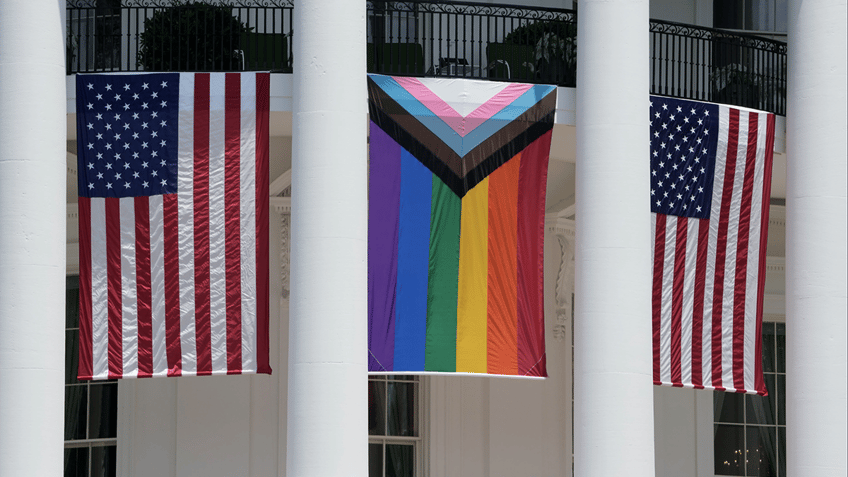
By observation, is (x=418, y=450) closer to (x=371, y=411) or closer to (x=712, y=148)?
(x=371, y=411)

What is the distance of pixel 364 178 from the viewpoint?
1694 centimetres

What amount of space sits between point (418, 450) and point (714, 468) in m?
6.07

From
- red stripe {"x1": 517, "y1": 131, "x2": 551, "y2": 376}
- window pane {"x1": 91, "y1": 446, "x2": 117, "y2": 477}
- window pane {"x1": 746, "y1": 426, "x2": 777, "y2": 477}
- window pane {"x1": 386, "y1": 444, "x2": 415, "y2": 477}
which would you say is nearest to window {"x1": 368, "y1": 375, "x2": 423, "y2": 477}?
window pane {"x1": 386, "y1": 444, "x2": 415, "y2": 477}

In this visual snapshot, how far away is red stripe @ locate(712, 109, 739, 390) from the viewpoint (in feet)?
62.9

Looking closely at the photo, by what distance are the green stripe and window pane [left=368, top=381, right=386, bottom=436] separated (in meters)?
6.72

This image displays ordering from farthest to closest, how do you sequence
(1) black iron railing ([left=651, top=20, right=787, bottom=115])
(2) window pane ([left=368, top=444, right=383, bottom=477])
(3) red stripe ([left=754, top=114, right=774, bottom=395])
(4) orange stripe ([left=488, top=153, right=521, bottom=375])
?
1. (2) window pane ([left=368, top=444, right=383, bottom=477])
2. (1) black iron railing ([left=651, top=20, right=787, bottom=115])
3. (3) red stripe ([left=754, top=114, right=774, bottom=395])
4. (4) orange stripe ([left=488, top=153, right=521, bottom=375])

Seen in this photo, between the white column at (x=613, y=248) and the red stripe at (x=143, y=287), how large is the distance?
5863 millimetres

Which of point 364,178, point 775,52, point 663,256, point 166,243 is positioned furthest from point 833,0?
point 166,243

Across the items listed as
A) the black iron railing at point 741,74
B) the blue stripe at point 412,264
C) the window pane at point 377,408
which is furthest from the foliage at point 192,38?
the window pane at point 377,408

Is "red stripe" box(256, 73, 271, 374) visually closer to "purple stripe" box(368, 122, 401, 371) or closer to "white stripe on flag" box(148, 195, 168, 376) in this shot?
"white stripe on flag" box(148, 195, 168, 376)

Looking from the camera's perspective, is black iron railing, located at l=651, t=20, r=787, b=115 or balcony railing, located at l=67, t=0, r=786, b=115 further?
black iron railing, located at l=651, t=20, r=787, b=115

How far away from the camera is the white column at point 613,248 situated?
17047 mm

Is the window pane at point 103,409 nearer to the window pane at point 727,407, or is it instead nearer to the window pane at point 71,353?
the window pane at point 71,353

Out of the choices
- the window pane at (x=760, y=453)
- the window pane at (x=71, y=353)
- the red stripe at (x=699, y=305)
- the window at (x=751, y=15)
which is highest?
the window at (x=751, y=15)
